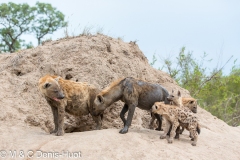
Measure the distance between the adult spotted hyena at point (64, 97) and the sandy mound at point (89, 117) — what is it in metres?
0.50

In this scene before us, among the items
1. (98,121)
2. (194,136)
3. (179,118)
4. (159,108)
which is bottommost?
(194,136)

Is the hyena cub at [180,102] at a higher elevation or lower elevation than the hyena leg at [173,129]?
higher

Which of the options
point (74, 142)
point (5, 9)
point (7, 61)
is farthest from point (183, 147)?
point (5, 9)

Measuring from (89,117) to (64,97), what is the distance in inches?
62.5

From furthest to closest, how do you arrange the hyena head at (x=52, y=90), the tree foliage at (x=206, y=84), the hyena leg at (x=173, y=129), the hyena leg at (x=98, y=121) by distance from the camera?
the tree foliage at (x=206, y=84) → the hyena leg at (x=98, y=121) → the hyena head at (x=52, y=90) → the hyena leg at (x=173, y=129)

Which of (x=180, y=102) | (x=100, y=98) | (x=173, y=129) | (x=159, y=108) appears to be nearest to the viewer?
(x=173, y=129)

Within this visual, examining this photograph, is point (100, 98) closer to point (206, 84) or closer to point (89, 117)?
point (89, 117)

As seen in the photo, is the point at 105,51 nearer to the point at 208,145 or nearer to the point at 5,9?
the point at 208,145

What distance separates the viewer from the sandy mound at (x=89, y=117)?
6.16 m

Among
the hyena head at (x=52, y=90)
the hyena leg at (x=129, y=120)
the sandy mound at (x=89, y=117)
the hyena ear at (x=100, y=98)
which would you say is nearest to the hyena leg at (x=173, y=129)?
the sandy mound at (x=89, y=117)

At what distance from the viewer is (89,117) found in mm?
8539

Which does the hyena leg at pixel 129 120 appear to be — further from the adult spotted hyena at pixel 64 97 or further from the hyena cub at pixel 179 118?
the adult spotted hyena at pixel 64 97

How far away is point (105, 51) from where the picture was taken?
941 cm

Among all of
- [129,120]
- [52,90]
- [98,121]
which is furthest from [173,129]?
[52,90]
